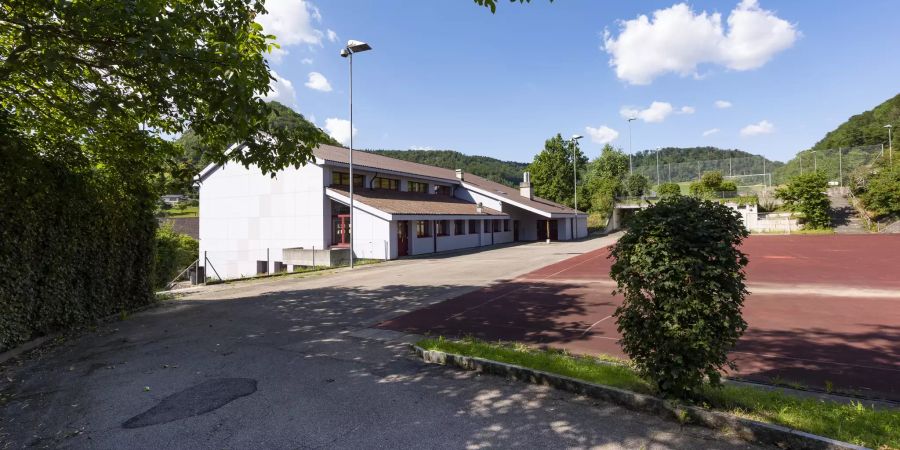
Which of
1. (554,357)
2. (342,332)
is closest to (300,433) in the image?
(554,357)

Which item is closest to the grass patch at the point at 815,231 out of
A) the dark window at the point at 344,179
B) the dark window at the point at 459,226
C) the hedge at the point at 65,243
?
the dark window at the point at 459,226

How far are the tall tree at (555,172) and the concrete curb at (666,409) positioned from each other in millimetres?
54065

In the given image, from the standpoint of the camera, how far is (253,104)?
22.5 ft

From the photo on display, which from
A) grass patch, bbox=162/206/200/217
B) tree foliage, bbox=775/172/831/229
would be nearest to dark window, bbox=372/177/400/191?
tree foliage, bbox=775/172/831/229

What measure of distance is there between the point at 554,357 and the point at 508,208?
33351 mm

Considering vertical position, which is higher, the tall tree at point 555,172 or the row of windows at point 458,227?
the tall tree at point 555,172

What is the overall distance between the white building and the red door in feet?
0.20

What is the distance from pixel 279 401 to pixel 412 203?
77.8ft

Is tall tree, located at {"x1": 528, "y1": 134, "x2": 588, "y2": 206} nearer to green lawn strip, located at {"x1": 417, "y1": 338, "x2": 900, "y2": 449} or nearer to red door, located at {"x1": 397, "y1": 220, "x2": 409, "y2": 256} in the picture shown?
red door, located at {"x1": 397, "y1": 220, "x2": 409, "y2": 256}

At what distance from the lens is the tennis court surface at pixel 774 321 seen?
17.9 feet

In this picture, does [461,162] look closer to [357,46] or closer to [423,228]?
[423,228]

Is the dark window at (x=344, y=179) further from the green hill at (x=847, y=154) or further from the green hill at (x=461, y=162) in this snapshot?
the green hill at (x=461, y=162)

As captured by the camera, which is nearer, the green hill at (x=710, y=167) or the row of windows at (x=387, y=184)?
the row of windows at (x=387, y=184)

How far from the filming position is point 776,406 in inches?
158
